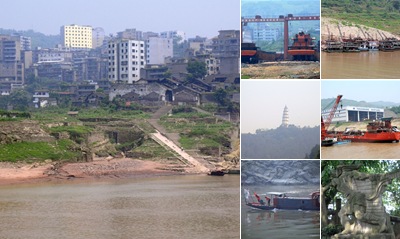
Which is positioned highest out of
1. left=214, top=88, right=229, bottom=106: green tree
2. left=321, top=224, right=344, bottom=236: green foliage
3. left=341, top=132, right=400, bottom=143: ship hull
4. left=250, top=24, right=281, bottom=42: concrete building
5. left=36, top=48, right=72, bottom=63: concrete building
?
left=250, top=24, right=281, bottom=42: concrete building

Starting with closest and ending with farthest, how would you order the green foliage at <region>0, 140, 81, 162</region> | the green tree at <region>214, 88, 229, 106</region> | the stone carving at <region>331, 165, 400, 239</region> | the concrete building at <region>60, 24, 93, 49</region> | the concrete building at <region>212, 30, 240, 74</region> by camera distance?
the stone carving at <region>331, 165, 400, 239</region>
the concrete building at <region>212, 30, 240, 74</region>
the green foliage at <region>0, 140, 81, 162</region>
the concrete building at <region>60, 24, 93, 49</region>
the green tree at <region>214, 88, 229, 106</region>

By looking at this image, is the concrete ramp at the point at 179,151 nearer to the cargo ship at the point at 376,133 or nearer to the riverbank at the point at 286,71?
the riverbank at the point at 286,71

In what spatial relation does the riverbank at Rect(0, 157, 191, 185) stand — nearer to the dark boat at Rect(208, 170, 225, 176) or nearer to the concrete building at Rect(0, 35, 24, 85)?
the dark boat at Rect(208, 170, 225, 176)

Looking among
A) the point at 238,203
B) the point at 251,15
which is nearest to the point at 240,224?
the point at 238,203

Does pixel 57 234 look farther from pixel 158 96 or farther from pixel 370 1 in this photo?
pixel 370 1

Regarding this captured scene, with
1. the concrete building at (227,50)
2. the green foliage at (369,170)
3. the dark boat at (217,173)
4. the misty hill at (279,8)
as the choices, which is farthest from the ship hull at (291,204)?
the misty hill at (279,8)

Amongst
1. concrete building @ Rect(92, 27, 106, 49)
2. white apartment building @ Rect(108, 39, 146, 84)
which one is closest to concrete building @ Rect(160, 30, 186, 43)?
white apartment building @ Rect(108, 39, 146, 84)
